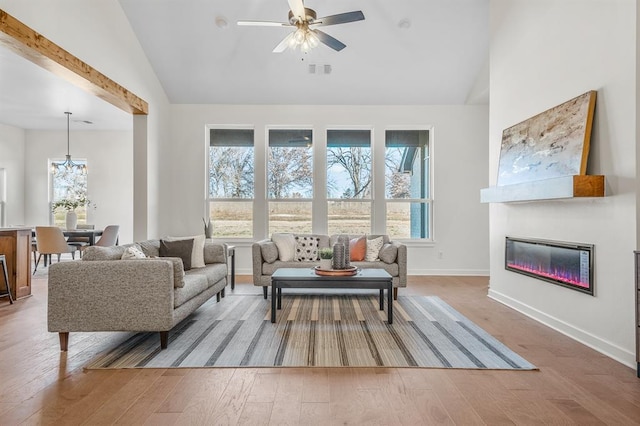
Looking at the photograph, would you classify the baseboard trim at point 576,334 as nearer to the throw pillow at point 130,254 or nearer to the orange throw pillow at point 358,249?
the orange throw pillow at point 358,249

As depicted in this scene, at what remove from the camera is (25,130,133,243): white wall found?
8.42 metres

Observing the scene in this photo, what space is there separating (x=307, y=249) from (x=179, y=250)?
1.70 metres

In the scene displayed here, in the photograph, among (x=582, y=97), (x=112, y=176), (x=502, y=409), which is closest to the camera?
(x=502, y=409)

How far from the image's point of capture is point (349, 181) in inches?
260

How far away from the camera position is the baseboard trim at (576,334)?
2.69 m

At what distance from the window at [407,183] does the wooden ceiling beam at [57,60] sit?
422 cm

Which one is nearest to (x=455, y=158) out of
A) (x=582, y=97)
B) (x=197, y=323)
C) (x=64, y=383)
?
(x=582, y=97)

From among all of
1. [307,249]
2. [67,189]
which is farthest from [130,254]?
[67,189]

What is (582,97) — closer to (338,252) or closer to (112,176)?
(338,252)

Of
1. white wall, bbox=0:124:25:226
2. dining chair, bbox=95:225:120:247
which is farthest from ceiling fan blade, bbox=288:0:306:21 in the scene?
white wall, bbox=0:124:25:226

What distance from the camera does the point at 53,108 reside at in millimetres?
6754

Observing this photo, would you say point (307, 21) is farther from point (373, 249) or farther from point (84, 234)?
point (84, 234)

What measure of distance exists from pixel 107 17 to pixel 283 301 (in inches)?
163

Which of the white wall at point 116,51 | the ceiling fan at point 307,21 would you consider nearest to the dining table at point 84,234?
the white wall at point 116,51
